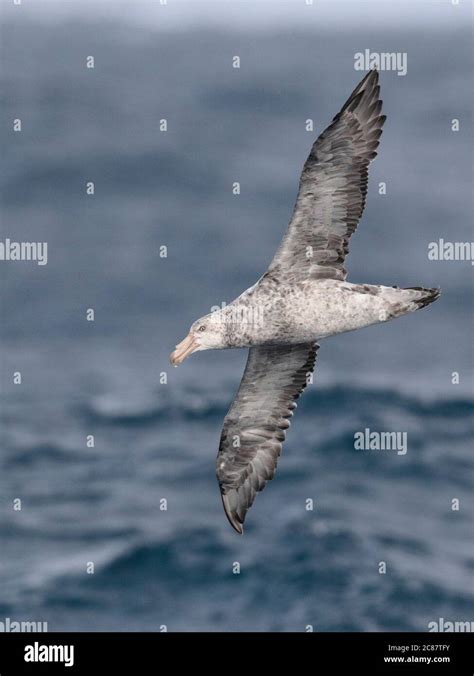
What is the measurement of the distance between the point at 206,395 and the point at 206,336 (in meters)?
53.9

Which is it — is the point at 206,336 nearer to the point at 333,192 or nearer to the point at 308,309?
the point at 308,309

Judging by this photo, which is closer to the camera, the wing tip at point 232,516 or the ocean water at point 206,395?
the wing tip at point 232,516

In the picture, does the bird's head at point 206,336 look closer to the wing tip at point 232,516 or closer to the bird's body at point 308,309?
the bird's body at point 308,309

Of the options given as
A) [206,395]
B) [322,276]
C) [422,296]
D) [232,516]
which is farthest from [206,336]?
[206,395]

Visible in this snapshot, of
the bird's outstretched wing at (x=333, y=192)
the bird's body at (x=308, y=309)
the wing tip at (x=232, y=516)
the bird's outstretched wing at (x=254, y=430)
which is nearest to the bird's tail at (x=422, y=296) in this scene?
the bird's body at (x=308, y=309)

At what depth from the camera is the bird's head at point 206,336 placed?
20.4 m

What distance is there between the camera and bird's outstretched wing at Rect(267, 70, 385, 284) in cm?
2034

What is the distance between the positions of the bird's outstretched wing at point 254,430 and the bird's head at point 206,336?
1.90m

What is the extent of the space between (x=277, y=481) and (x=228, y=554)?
13.5 feet

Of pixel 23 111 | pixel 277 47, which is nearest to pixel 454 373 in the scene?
pixel 23 111

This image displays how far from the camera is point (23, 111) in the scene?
113438mm

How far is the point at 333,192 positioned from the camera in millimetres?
20547

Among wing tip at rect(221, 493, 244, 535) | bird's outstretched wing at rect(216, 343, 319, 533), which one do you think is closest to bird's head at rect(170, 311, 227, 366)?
bird's outstretched wing at rect(216, 343, 319, 533)
